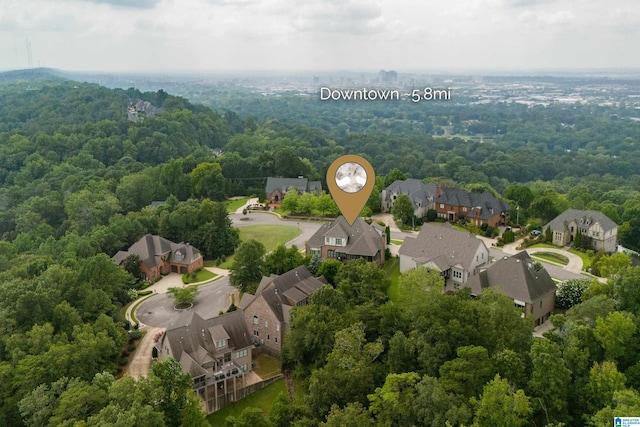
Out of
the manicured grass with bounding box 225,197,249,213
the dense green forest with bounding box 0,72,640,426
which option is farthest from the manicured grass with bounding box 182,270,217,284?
the manicured grass with bounding box 225,197,249,213

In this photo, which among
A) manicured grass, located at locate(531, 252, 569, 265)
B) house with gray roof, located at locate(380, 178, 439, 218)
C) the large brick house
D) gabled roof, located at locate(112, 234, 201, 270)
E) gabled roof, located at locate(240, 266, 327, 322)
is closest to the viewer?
gabled roof, located at locate(240, 266, 327, 322)

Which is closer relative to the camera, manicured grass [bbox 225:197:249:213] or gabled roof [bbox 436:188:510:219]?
gabled roof [bbox 436:188:510:219]

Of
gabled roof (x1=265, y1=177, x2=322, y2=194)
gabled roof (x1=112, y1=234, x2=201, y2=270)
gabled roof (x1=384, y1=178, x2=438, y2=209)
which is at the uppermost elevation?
gabled roof (x1=384, y1=178, x2=438, y2=209)

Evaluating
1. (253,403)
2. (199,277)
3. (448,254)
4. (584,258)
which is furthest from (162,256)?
(584,258)

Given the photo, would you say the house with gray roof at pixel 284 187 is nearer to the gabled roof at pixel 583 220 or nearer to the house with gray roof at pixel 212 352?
the gabled roof at pixel 583 220

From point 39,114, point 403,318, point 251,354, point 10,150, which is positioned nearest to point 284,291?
point 251,354

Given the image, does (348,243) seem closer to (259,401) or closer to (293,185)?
(259,401)

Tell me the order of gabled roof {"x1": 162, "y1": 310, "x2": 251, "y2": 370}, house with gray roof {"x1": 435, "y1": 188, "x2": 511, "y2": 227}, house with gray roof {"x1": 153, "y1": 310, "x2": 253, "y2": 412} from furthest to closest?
house with gray roof {"x1": 435, "y1": 188, "x2": 511, "y2": 227} → gabled roof {"x1": 162, "y1": 310, "x2": 251, "y2": 370} → house with gray roof {"x1": 153, "y1": 310, "x2": 253, "y2": 412}

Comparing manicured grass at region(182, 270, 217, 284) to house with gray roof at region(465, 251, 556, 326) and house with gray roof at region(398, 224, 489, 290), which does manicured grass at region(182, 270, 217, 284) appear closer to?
house with gray roof at region(398, 224, 489, 290)
